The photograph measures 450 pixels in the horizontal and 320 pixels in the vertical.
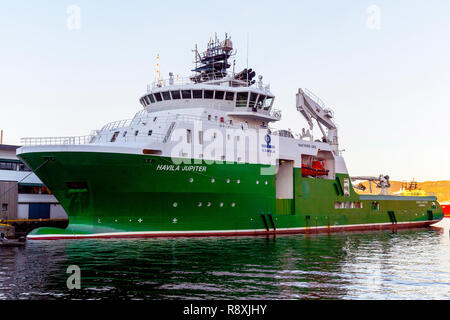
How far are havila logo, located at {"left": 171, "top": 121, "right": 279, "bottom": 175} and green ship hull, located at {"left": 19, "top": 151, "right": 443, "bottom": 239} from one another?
40 cm

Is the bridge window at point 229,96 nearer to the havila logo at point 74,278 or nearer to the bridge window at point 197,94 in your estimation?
the bridge window at point 197,94

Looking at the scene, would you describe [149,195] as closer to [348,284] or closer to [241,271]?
[241,271]

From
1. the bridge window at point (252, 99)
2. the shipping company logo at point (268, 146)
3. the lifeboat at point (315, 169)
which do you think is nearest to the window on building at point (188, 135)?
the shipping company logo at point (268, 146)

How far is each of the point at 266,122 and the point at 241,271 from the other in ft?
59.4

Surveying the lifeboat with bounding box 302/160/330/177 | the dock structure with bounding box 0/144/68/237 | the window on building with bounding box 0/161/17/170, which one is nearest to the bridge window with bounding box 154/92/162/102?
the dock structure with bounding box 0/144/68/237

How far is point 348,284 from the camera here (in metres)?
13.0

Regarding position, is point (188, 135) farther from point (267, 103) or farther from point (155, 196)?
point (267, 103)

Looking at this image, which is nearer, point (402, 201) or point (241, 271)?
point (241, 271)

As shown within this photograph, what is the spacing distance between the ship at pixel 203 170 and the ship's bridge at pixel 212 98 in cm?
7

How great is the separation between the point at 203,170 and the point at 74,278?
12622 millimetres

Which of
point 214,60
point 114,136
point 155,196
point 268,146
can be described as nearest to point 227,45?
point 214,60

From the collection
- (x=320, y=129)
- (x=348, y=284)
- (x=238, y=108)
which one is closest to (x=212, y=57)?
(x=238, y=108)

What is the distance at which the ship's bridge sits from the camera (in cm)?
2923
